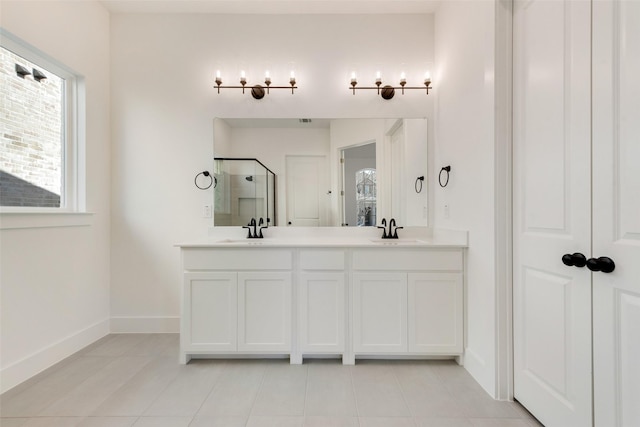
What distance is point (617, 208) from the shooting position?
112cm

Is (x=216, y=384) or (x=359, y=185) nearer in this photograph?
(x=216, y=384)

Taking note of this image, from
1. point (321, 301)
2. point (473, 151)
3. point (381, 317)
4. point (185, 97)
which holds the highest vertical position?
point (185, 97)

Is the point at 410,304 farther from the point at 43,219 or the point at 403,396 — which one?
the point at 43,219

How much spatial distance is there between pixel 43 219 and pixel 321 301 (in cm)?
199

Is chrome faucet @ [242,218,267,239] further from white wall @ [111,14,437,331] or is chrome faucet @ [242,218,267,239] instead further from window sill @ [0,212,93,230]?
window sill @ [0,212,93,230]

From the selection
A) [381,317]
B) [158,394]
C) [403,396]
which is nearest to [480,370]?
[403,396]

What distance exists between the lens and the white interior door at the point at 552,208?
4.12 ft

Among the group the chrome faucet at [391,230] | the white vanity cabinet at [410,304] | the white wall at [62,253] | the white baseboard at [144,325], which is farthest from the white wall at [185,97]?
the white vanity cabinet at [410,304]

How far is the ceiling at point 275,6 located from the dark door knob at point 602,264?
238 centimetres

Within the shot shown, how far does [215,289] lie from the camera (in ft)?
6.94

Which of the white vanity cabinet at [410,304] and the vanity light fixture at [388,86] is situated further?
the vanity light fixture at [388,86]

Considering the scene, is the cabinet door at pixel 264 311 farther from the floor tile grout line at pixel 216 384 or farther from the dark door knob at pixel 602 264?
the dark door knob at pixel 602 264

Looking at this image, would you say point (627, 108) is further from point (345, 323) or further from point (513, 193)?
point (345, 323)

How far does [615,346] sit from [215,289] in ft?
6.92
